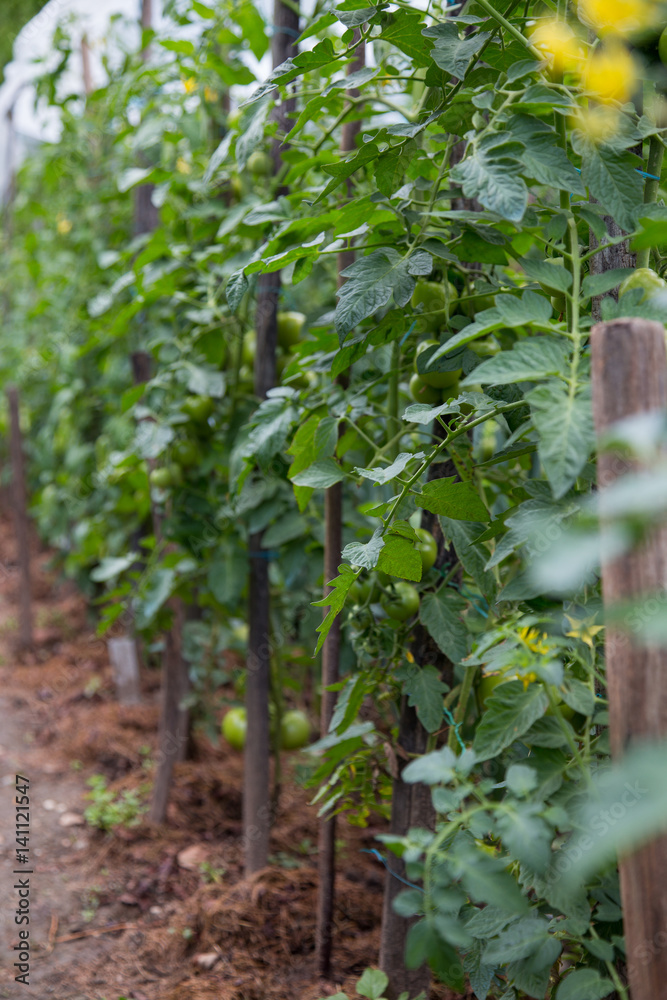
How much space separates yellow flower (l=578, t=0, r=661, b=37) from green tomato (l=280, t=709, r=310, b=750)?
63.2 inches

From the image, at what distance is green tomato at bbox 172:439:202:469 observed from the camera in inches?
68.4

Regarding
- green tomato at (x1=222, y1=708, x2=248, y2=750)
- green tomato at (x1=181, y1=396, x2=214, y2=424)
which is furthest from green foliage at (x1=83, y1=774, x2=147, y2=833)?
green tomato at (x1=181, y1=396, x2=214, y2=424)

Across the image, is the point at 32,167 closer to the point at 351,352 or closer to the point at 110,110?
the point at 110,110

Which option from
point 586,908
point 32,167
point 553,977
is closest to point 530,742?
point 586,908

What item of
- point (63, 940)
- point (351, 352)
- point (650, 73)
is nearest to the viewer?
point (650, 73)

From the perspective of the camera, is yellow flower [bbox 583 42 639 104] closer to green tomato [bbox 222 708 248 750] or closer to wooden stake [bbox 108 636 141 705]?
green tomato [bbox 222 708 248 750]

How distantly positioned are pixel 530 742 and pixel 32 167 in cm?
356

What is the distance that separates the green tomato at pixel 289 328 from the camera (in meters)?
1.73

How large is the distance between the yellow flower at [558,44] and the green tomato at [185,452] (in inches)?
43.9

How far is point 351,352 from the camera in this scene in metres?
1.03

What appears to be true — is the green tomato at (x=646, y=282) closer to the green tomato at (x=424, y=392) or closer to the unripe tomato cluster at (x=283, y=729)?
the green tomato at (x=424, y=392)

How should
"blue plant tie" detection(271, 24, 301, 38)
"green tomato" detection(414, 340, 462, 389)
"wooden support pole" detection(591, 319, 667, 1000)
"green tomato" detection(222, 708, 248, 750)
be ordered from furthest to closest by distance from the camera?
1. "green tomato" detection(222, 708, 248, 750)
2. "blue plant tie" detection(271, 24, 301, 38)
3. "green tomato" detection(414, 340, 462, 389)
4. "wooden support pole" detection(591, 319, 667, 1000)

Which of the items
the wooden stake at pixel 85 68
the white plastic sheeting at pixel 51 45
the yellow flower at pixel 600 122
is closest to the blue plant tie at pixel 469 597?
the yellow flower at pixel 600 122

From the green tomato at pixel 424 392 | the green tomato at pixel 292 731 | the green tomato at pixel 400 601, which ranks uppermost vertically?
the green tomato at pixel 424 392
